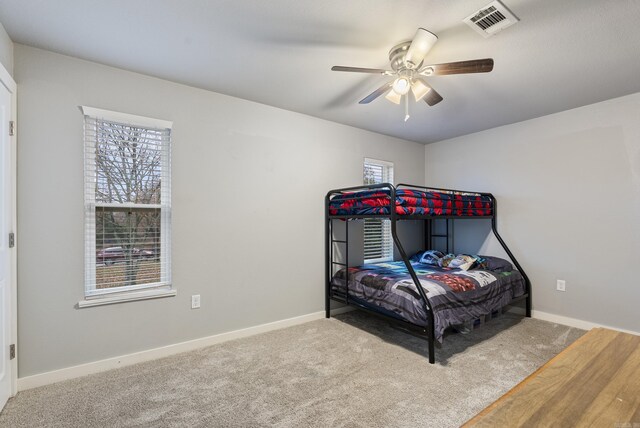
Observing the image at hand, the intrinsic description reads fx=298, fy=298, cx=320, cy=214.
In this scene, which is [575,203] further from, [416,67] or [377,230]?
[416,67]

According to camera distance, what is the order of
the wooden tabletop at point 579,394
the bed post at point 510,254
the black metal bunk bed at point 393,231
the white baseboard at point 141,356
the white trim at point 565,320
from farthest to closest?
the bed post at point 510,254, the white trim at point 565,320, the black metal bunk bed at point 393,231, the white baseboard at point 141,356, the wooden tabletop at point 579,394

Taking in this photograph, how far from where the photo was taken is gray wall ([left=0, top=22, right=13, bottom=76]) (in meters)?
1.85

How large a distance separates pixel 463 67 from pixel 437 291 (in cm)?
174

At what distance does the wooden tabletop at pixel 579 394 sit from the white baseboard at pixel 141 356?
258 centimetres

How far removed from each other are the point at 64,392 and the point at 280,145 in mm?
2627

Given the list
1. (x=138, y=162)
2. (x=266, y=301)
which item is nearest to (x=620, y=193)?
(x=266, y=301)

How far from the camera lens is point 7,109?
6.23 ft

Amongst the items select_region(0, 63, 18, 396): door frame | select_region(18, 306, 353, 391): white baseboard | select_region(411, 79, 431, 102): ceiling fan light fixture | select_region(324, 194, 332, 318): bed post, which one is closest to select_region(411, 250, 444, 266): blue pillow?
select_region(324, 194, 332, 318): bed post

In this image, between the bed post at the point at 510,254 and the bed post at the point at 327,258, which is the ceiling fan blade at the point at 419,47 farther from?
the bed post at the point at 510,254

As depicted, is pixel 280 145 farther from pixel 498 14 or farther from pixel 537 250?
pixel 537 250

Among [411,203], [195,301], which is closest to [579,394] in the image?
[411,203]

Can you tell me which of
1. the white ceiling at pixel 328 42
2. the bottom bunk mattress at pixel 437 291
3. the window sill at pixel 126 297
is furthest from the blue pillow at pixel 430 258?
the window sill at pixel 126 297

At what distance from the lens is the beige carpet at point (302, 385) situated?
175cm

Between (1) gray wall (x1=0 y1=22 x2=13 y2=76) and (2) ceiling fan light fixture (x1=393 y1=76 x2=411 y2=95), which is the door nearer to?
(1) gray wall (x1=0 y1=22 x2=13 y2=76)
